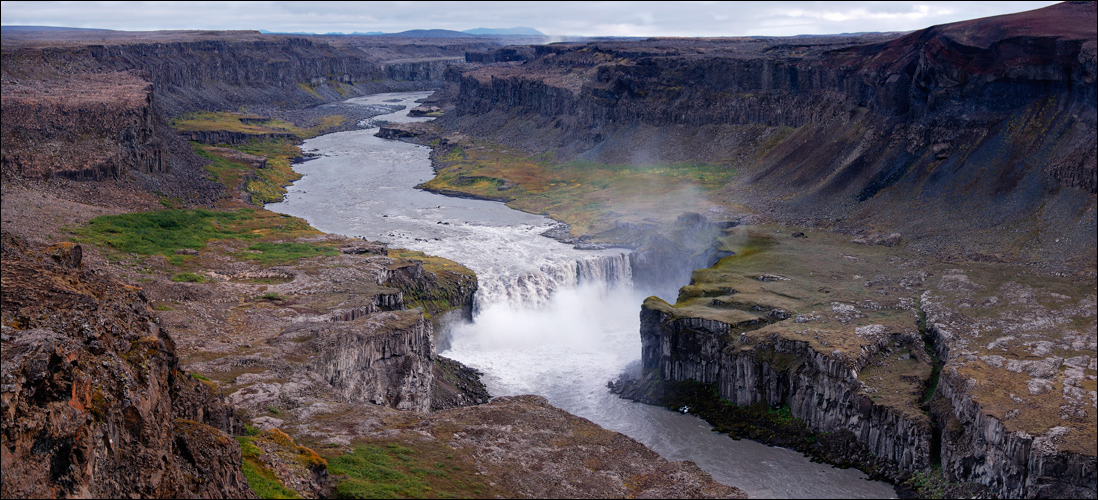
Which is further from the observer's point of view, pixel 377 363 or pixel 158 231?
pixel 158 231

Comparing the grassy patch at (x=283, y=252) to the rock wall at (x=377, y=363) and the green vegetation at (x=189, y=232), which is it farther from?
the rock wall at (x=377, y=363)

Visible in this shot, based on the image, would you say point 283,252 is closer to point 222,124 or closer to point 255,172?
point 255,172

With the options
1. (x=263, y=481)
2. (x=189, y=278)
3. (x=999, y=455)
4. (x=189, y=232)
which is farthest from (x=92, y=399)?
(x=189, y=232)

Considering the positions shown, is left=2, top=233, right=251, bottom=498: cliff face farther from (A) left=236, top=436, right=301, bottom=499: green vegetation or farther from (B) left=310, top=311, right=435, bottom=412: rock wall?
(B) left=310, top=311, right=435, bottom=412: rock wall

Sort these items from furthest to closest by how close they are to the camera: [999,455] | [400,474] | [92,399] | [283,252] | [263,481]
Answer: [283,252], [999,455], [400,474], [263,481], [92,399]

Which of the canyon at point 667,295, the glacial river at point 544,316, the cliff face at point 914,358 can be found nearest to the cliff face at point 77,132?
the canyon at point 667,295

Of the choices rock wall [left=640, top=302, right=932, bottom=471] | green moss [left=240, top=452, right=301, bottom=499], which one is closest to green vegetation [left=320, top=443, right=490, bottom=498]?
green moss [left=240, top=452, right=301, bottom=499]
